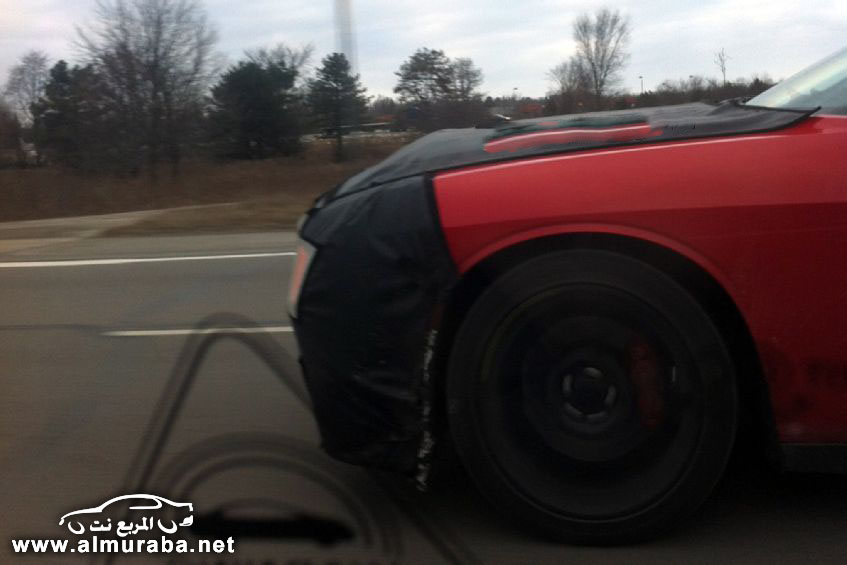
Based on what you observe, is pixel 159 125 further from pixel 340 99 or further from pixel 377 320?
pixel 377 320

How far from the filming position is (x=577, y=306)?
3.04 m

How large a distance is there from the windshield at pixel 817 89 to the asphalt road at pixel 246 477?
1.50 meters

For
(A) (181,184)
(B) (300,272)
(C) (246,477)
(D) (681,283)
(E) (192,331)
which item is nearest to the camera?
(D) (681,283)

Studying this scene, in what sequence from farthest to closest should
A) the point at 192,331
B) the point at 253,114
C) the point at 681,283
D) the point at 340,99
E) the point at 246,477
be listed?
the point at 253,114 → the point at 340,99 → the point at 192,331 → the point at 246,477 → the point at 681,283

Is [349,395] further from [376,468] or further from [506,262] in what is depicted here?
[506,262]

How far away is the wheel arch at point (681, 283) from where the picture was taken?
2.97m

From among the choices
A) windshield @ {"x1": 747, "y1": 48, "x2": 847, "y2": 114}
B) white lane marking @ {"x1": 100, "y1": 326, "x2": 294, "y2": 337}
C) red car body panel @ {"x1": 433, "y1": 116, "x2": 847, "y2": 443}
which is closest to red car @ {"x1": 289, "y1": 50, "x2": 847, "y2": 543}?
red car body panel @ {"x1": 433, "y1": 116, "x2": 847, "y2": 443}

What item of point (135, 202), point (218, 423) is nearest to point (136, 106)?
point (135, 202)

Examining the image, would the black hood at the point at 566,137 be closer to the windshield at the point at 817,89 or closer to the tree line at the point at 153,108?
the windshield at the point at 817,89

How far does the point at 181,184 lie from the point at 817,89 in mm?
36742

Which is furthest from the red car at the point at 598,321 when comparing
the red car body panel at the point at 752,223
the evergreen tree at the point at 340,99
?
the evergreen tree at the point at 340,99

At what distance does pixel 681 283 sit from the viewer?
3.01m

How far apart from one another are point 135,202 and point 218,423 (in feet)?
103

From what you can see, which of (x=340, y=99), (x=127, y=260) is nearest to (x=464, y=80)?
(x=340, y=99)
